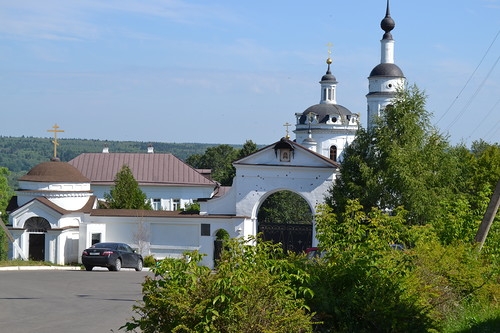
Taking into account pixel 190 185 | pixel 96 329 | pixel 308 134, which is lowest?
pixel 96 329

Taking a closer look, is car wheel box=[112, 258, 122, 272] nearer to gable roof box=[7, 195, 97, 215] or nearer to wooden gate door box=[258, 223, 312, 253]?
gable roof box=[7, 195, 97, 215]

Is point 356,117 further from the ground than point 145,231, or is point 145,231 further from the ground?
point 356,117

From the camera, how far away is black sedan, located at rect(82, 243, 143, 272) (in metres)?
34.2

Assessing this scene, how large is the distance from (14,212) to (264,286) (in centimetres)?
4047

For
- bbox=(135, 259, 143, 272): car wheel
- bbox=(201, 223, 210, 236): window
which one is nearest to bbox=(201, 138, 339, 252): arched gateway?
bbox=(201, 223, 210, 236): window

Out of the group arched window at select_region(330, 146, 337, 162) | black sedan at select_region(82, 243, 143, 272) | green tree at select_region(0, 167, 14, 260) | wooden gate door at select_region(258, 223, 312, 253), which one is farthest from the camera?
arched window at select_region(330, 146, 337, 162)

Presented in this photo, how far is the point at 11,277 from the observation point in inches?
1017

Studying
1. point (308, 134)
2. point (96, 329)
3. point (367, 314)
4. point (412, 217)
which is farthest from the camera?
point (308, 134)

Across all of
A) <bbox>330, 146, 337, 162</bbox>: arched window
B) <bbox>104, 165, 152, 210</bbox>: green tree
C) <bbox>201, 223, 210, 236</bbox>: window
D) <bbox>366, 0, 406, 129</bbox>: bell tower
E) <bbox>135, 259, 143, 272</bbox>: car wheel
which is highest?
<bbox>366, 0, 406, 129</bbox>: bell tower

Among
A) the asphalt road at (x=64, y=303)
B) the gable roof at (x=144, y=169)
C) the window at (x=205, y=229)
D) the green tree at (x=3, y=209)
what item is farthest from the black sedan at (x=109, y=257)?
the gable roof at (x=144, y=169)

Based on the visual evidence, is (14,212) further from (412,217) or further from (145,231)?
(412,217)

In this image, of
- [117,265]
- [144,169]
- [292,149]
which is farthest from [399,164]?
[144,169]

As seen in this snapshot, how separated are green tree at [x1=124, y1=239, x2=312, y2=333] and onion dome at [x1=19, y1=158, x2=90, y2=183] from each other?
41.1 meters

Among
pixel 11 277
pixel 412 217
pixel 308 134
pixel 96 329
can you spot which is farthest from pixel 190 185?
pixel 96 329
